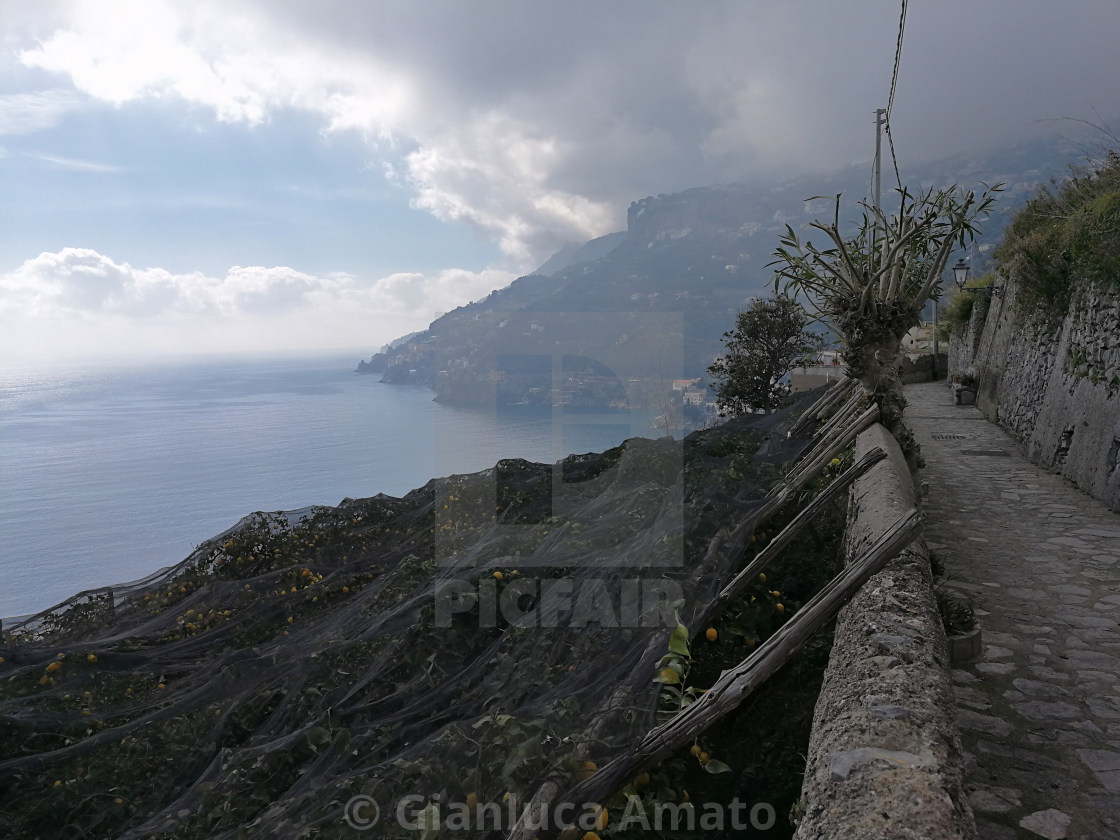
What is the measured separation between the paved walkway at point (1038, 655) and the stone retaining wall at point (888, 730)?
49 cm

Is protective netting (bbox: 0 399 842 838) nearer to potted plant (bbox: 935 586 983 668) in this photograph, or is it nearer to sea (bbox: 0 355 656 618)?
potted plant (bbox: 935 586 983 668)

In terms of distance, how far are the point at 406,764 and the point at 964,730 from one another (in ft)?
6.75

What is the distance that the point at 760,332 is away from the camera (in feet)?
41.5

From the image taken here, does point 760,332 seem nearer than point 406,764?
No

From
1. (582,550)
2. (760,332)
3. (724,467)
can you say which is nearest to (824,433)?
(724,467)

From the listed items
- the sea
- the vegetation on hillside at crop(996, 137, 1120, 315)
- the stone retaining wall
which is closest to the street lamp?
the vegetation on hillside at crop(996, 137, 1120, 315)

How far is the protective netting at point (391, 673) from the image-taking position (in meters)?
2.29

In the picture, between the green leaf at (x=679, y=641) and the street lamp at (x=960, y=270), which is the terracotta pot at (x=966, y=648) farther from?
the street lamp at (x=960, y=270)

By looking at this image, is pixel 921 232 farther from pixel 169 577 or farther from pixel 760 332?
pixel 169 577

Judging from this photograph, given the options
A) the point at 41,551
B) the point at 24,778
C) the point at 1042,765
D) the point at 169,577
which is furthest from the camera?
the point at 41,551

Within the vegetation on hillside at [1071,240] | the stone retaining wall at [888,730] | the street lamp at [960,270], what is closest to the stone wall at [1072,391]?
the vegetation on hillside at [1071,240]

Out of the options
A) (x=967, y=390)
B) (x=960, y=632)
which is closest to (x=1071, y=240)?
(x=960, y=632)

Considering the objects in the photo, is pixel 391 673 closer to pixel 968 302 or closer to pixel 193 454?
pixel 968 302

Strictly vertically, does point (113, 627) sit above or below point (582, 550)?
below
